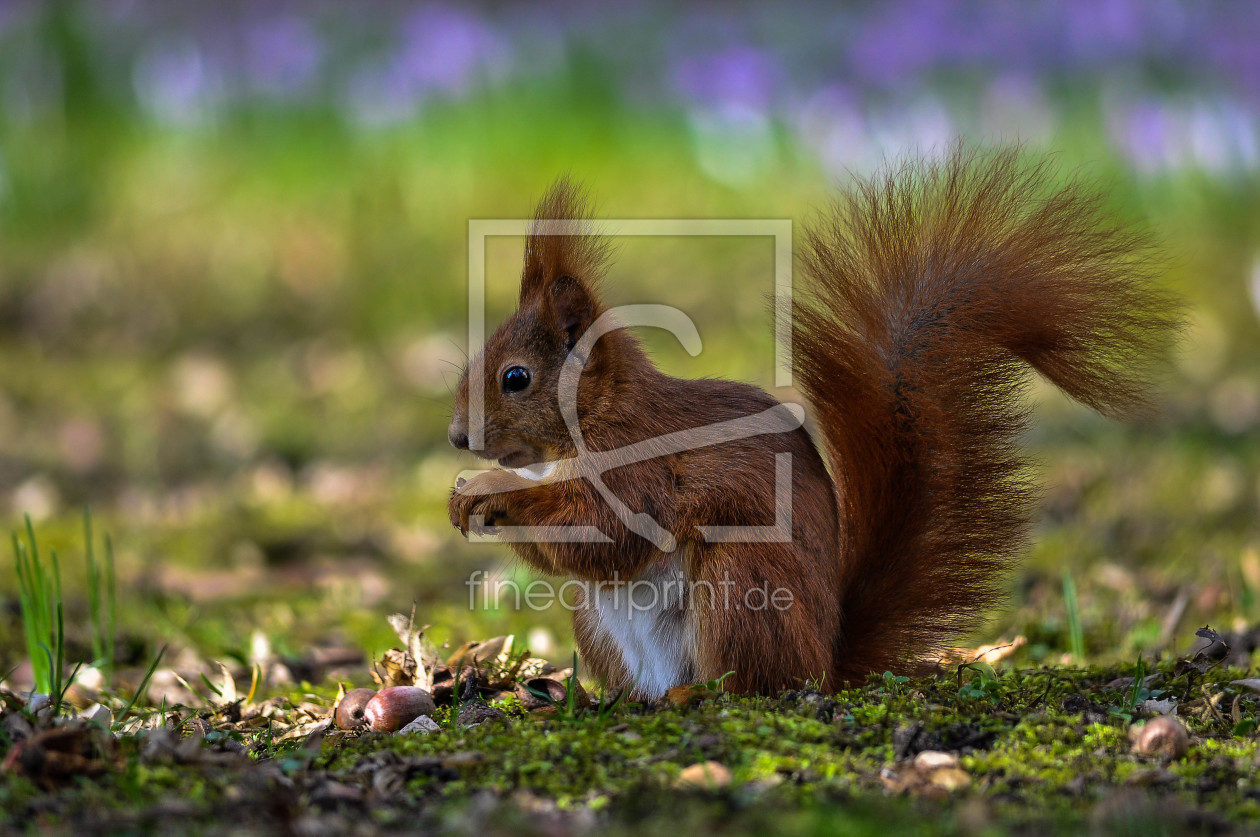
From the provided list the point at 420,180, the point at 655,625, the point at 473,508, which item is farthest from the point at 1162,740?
the point at 420,180

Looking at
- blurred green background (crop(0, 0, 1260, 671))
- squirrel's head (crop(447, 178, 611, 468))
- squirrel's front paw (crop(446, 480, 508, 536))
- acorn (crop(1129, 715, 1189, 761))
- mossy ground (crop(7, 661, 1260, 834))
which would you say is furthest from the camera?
blurred green background (crop(0, 0, 1260, 671))

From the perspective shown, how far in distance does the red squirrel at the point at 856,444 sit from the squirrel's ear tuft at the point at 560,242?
84 millimetres

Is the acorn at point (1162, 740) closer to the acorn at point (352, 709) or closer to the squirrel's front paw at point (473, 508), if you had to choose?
the squirrel's front paw at point (473, 508)

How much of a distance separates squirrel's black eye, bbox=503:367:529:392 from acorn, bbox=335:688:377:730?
1.85ft

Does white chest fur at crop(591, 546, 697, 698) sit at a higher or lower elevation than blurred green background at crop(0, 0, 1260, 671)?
lower

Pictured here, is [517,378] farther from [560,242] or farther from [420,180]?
[420,180]

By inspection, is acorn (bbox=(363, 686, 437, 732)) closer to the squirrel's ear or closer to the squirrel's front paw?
the squirrel's front paw

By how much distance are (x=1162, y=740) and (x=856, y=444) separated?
637 millimetres

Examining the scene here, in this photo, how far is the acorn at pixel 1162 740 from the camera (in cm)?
165

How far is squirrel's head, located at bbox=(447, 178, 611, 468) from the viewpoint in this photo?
210 cm

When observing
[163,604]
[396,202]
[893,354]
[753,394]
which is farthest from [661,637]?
[396,202]

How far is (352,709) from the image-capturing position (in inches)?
76.3

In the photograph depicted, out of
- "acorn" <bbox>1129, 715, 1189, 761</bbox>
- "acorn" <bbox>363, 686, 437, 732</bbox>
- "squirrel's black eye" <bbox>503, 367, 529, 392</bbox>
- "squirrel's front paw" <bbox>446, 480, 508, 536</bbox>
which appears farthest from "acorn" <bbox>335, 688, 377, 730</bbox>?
"acorn" <bbox>1129, 715, 1189, 761</bbox>

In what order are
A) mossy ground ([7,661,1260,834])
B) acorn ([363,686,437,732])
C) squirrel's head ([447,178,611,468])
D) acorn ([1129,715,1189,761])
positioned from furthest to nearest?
1. squirrel's head ([447,178,611,468])
2. acorn ([363,686,437,732])
3. acorn ([1129,715,1189,761])
4. mossy ground ([7,661,1260,834])
